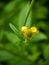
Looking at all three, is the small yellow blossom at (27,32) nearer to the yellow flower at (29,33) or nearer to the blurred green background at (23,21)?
the yellow flower at (29,33)

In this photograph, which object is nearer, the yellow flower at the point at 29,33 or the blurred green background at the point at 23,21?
the yellow flower at the point at 29,33

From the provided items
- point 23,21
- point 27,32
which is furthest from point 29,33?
point 23,21

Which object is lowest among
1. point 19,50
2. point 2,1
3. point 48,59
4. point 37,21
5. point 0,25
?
point 48,59

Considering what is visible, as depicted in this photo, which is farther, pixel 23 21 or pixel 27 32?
pixel 23 21

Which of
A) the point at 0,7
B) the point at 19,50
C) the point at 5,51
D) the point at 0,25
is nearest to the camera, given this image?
the point at 5,51

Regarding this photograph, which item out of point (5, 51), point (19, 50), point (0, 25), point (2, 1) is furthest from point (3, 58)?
point (2, 1)

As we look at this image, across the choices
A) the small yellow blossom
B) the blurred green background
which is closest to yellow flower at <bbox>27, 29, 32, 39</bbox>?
the small yellow blossom

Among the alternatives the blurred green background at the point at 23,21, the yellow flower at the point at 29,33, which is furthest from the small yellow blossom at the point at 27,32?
the blurred green background at the point at 23,21

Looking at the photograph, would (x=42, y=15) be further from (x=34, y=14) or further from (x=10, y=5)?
(x=10, y=5)

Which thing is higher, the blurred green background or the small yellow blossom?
the blurred green background

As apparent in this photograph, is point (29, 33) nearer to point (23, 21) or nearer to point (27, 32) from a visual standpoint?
point (27, 32)

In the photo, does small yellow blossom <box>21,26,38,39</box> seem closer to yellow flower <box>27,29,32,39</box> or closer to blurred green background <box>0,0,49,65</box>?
yellow flower <box>27,29,32,39</box>
